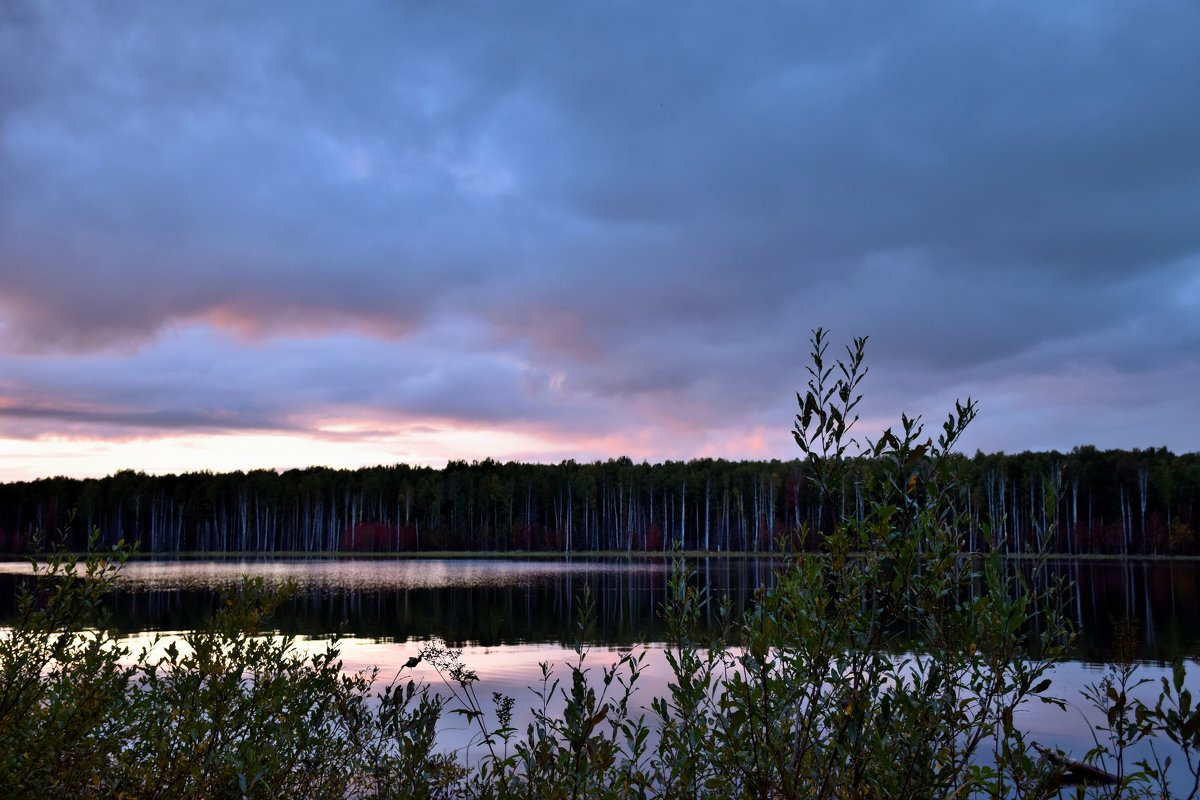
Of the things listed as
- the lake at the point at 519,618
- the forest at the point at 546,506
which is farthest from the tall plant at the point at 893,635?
the forest at the point at 546,506

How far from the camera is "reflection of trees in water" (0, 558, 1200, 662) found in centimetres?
2823

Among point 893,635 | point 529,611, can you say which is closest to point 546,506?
point 529,611

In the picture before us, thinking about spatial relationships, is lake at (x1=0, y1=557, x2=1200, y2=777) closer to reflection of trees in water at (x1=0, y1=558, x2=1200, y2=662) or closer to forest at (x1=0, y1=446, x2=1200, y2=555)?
reflection of trees in water at (x1=0, y1=558, x2=1200, y2=662)

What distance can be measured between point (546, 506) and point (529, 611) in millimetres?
93727

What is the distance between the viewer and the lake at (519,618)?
2012 cm

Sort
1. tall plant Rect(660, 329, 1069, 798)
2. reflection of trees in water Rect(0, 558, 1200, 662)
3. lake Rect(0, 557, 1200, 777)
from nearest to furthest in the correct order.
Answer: tall plant Rect(660, 329, 1069, 798) → lake Rect(0, 557, 1200, 777) → reflection of trees in water Rect(0, 558, 1200, 662)

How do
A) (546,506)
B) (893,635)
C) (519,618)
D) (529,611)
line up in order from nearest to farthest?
(893,635), (519,618), (529,611), (546,506)

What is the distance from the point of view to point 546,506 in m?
131

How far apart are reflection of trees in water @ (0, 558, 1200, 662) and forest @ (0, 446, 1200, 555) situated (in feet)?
174

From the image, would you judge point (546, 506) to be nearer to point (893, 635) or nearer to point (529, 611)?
point (529, 611)

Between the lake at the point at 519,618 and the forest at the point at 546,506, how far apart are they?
47650mm

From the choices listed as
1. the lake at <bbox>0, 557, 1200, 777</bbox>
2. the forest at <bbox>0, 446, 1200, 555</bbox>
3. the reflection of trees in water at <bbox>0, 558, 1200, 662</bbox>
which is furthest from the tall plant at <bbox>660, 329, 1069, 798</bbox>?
the forest at <bbox>0, 446, 1200, 555</bbox>

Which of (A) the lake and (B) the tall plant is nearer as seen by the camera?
(B) the tall plant

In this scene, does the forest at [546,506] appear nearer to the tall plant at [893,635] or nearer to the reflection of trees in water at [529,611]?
the reflection of trees in water at [529,611]
